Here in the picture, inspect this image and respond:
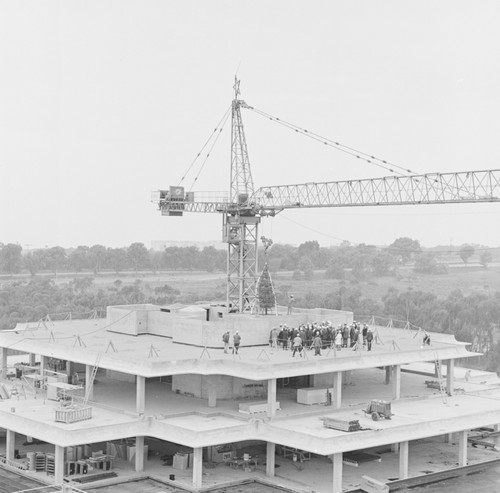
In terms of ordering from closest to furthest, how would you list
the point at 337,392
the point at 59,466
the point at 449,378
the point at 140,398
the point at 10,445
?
1. the point at 59,466
2. the point at 10,445
3. the point at 140,398
4. the point at 337,392
5. the point at 449,378

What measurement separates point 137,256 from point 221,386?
146020 millimetres

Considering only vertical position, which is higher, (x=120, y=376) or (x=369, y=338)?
(x=369, y=338)

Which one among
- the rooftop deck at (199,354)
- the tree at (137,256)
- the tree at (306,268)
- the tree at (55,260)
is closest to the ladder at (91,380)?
the rooftop deck at (199,354)

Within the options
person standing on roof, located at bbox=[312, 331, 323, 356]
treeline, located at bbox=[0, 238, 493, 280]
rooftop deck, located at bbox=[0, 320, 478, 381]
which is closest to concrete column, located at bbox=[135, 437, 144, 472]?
rooftop deck, located at bbox=[0, 320, 478, 381]

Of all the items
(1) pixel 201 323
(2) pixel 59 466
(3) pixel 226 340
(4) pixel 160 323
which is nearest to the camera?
(2) pixel 59 466

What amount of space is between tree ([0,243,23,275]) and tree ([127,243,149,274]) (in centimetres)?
2527

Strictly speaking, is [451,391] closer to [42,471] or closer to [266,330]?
[266,330]

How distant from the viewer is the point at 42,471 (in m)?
41.2

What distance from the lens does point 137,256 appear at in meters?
190

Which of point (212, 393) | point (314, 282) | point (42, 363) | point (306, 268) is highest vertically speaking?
point (306, 268)

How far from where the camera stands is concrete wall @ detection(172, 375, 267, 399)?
4634 centimetres

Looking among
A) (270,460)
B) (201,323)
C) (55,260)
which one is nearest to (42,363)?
(201,323)

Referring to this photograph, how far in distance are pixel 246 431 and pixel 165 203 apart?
3920 centimetres

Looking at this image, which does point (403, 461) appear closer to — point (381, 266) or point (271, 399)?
point (271, 399)
